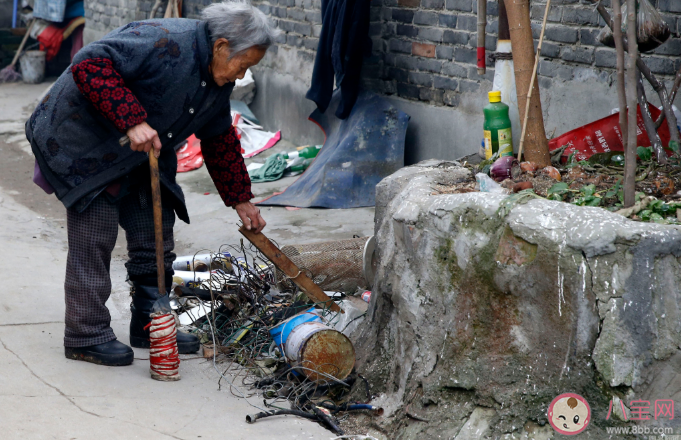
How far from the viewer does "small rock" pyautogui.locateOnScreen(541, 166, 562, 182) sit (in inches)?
111

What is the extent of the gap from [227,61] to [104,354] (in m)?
1.31

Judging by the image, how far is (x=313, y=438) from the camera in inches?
98.9

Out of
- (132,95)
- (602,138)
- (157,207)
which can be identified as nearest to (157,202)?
(157,207)

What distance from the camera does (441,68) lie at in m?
5.30

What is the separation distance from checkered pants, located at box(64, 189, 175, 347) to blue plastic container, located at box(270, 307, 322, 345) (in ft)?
2.12

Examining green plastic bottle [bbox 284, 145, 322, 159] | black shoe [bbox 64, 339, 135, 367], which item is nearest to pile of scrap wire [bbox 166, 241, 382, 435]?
black shoe [bbox 64, 339, 135, 367]

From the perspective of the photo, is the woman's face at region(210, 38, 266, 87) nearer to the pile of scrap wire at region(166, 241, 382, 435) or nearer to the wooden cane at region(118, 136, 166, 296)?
the wooden cane at region(118, 136, 166, 296)

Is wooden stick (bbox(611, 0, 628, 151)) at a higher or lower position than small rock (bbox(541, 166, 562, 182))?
higher

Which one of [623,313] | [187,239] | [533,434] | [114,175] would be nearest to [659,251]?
[623,313]

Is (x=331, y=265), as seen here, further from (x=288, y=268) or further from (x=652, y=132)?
(x=652, y=132)

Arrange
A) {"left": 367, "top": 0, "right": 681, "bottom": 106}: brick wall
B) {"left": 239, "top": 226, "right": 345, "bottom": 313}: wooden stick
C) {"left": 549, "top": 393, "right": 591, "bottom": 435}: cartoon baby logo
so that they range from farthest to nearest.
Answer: {"left": 367, "top": 0, "right": 681, "bottom": 106}: brick wall < {"left": 239, "top": 226, "right": 345, "bottom": 313}: wooden stick < {"left": 549, "top": 393, "right": 591, "bottom": 435}: cartoon baby logo

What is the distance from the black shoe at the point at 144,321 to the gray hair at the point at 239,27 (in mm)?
1119

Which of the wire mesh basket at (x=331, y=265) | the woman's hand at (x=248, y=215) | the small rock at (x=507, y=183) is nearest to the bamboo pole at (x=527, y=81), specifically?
the small rock at (x=507, y=183)

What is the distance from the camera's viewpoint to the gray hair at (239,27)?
2684 millimetres
